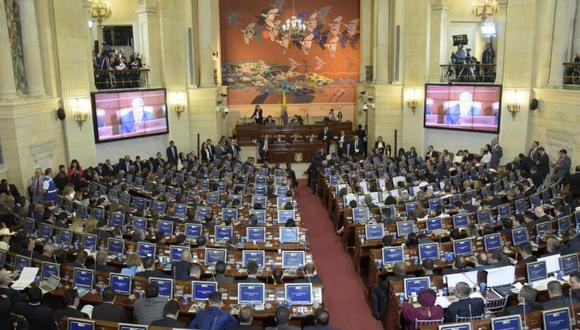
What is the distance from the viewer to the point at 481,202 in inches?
585

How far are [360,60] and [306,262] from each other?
78.5 ft

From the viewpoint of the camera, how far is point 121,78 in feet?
77.0

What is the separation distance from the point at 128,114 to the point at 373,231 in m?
13.9

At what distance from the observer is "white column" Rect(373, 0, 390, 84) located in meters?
26.9

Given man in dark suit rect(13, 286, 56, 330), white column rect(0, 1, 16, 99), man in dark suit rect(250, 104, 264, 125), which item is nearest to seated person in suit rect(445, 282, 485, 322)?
man in dark suit rect(13, 286, 56, 330)

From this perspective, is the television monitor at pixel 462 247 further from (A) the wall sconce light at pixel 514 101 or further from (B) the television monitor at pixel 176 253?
(A) the wall sconce light at pixel 514 101

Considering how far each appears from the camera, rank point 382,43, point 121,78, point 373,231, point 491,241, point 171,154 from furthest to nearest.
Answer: point 382,43
point 121,78
point 171,154
point 373,231
point 491,241

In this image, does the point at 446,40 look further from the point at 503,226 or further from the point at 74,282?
the point at 74,282

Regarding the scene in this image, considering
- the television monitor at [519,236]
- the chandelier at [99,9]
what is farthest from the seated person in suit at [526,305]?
the chandelier at [99,9]

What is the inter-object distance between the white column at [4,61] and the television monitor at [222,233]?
927 centimetres

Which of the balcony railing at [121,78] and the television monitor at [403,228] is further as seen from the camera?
the balcony railing at [121,78]

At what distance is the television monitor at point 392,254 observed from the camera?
11023mm

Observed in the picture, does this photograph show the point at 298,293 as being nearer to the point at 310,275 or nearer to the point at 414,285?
the point at 310,275

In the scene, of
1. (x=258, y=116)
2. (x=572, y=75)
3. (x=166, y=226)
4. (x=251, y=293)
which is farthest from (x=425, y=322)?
(x=258, y=116)
